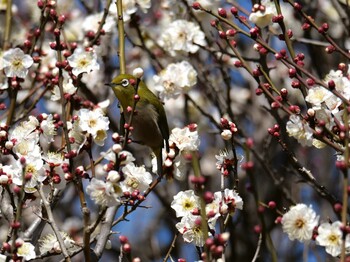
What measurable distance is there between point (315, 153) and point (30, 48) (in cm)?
449

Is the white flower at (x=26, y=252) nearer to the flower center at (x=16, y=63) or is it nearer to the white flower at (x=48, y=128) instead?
the white flower at (x=48, y=128)

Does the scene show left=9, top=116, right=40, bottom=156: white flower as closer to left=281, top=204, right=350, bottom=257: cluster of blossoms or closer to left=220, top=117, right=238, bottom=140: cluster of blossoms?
left=220, top=117, right=238, bottom=140: cluster of blossoms

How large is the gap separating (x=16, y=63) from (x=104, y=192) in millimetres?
1295

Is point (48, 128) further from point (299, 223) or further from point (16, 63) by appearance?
point (299, 223)

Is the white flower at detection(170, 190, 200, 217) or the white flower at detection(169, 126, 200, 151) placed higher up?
the white flower at detection(169, 126, 200, 151)

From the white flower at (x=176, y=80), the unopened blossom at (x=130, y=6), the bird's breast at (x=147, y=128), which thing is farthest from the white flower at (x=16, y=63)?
the unopened blossom at (x=130, y=6)

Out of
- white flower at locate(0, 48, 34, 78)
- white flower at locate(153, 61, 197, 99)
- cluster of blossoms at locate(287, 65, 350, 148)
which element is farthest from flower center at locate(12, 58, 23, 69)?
cluster of blossoms at locate(287, 65, 350, 148)

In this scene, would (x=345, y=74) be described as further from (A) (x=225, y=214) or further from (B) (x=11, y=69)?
(B) (x=11, y=69)

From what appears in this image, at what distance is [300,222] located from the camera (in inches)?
116

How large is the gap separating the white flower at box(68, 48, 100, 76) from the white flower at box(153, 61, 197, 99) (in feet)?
3.40

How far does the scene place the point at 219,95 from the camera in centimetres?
564

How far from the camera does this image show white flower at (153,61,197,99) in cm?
485

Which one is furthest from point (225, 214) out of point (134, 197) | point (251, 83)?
point (251, 83)

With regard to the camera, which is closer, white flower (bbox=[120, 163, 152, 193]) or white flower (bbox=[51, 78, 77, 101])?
white flower (bbox=[120, 163, 152, 193])
